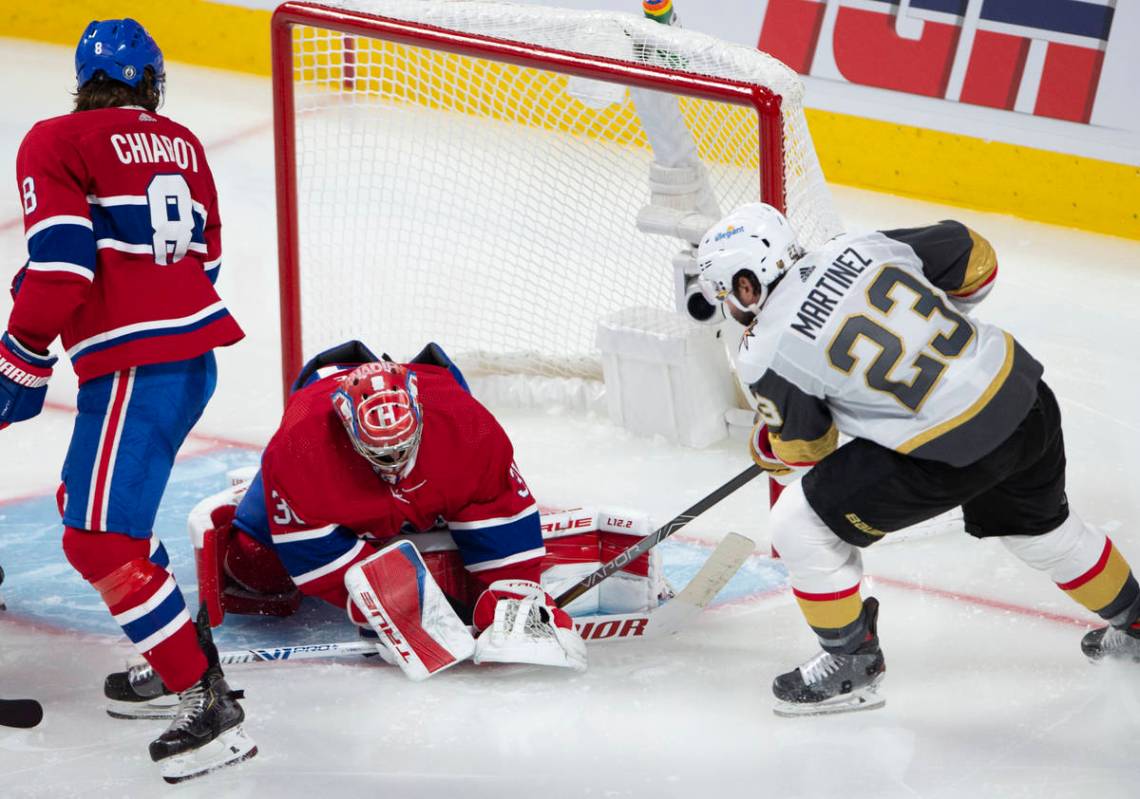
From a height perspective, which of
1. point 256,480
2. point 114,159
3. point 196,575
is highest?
point 114,159

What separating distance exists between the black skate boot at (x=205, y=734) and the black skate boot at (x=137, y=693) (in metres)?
0.14

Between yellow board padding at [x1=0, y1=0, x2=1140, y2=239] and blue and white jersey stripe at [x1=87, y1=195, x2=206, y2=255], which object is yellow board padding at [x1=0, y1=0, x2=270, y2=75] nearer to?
yellow board padding at [x1=0, y1=0, x2=1140, y2=239]

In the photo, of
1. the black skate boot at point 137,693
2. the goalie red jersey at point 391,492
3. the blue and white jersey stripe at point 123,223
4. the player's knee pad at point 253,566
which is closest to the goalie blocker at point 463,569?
the player's knee pad at point 253,566

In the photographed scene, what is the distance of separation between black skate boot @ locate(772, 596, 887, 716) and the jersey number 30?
0.48 metres

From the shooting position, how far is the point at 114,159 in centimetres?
274

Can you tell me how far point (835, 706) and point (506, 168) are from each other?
2220mm

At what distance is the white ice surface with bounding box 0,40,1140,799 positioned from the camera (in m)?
2.84

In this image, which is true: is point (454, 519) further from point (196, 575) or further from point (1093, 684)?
point (1093, 684)

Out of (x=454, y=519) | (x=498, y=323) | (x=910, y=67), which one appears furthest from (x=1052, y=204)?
(x=454, y=519)

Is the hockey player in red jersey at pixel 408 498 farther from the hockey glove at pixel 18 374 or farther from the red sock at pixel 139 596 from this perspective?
the hockey glove at pixel 18 374

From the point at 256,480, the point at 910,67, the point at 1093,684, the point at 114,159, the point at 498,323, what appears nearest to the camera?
the point at 114,159

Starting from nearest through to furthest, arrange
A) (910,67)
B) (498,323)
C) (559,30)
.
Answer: (559,30), (498,323), (910,67)

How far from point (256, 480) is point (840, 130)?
123 inches

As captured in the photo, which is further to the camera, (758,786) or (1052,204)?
(1052,204)
